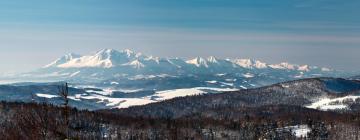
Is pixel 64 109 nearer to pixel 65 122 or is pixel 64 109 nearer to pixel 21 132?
pixel 65 122

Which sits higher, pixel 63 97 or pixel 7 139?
pixel 63 97

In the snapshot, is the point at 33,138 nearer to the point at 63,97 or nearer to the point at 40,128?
the point at 40,128

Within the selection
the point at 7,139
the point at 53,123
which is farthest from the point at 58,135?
the point at 7,139

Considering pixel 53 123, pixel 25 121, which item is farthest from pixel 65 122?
pixel 25 121

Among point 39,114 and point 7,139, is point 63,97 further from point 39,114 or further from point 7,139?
point 7,139

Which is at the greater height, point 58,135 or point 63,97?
point 63,97

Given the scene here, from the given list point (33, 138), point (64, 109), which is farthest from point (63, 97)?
point (33, 138)

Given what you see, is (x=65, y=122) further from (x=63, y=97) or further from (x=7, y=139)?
(x=7, y=139)
